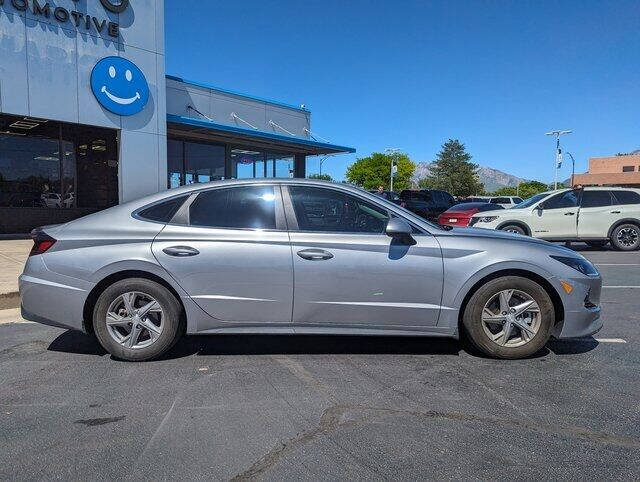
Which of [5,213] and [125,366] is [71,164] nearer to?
[5,213]

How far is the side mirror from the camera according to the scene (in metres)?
4.08

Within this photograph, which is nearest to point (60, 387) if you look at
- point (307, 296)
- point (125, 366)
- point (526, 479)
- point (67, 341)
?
point (125, 366)

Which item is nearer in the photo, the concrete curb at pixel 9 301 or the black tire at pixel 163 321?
the black tire at pixel 163 321

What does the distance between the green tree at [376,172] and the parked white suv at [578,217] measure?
3042 inches

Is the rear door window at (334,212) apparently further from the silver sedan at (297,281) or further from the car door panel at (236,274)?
the car door panel at (236,274)

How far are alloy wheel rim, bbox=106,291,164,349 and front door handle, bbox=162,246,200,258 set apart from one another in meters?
0.42

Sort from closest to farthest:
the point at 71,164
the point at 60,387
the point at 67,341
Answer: the point at 60,387 < the point at 67,341 < the point at 71,164

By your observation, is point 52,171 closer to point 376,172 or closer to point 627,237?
point 627,237

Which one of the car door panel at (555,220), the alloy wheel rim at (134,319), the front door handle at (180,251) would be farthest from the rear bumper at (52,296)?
the car door panel at (555,220)

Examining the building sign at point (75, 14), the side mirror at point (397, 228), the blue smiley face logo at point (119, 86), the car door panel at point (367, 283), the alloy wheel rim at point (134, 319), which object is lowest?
the alloy wheel rim at point (134, 319)

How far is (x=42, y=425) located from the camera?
10.3 ft

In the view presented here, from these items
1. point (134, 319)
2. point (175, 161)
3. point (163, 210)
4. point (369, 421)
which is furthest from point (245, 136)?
point (369, 421)

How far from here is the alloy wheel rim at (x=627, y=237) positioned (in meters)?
13.2

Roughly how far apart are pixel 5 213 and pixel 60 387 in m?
13.0
